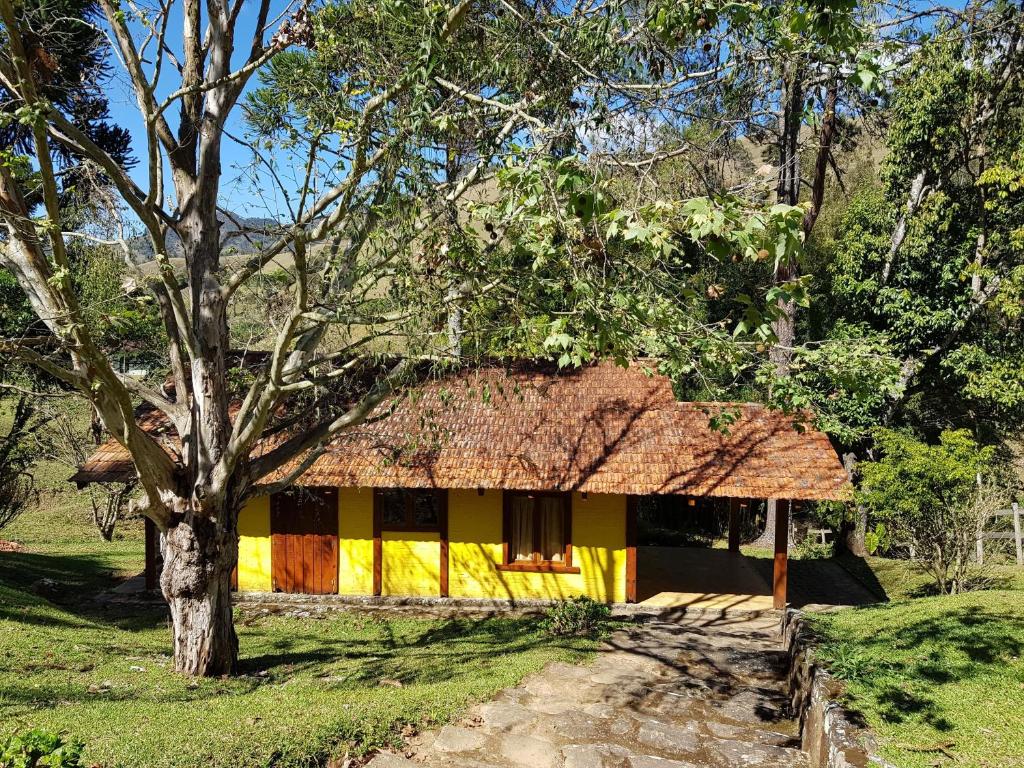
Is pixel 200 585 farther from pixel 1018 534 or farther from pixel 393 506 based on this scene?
pixel 1018 534

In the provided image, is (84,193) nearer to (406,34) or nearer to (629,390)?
(406,34)

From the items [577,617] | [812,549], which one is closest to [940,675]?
[577,617]

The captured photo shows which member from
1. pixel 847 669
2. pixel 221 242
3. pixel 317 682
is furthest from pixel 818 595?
pixel 221 242

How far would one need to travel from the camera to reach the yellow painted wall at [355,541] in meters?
13.6

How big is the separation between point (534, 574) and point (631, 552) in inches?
71.5

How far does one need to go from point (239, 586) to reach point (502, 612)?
16.7 ft

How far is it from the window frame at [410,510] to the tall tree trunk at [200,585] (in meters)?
4.72

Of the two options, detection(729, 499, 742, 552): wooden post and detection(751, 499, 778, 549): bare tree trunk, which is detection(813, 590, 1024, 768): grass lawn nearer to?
detection(729, 499, 742, 552): wooden post

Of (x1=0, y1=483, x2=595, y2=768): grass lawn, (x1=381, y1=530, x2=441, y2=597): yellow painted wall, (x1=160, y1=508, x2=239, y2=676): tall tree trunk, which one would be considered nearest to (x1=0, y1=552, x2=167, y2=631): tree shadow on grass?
(x1=0, y1=483, x2=595, y2=768): grass lawn

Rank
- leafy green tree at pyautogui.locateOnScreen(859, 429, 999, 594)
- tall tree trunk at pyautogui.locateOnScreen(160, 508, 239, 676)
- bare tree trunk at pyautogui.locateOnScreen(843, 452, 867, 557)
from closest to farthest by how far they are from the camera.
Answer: tall tree trunk at pyautogui.locateOnScreen(160, 508, 239, 676) → leafy green tree at pyautogui.locateOnScreen(859, 429, 999, 594) → bare tree trunk at pyautogui.locateOnScreen(843, 452, 867, 557)

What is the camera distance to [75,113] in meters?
10.1

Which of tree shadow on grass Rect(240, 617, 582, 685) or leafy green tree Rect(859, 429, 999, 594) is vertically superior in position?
leafy green tree Rect(859, 429, 999, 594)

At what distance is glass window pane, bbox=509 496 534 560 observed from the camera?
13572mm

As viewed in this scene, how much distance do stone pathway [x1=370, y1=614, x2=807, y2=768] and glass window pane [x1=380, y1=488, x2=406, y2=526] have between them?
477 centimetres
